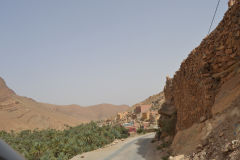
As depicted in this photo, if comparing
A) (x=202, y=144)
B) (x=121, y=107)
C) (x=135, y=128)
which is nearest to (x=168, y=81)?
(x=202, y=144)

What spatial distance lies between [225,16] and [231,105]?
11.7 ft

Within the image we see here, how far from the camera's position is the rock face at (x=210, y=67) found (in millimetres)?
7535

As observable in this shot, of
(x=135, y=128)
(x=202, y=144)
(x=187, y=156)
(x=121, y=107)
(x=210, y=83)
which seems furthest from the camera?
(x=121, y=107)

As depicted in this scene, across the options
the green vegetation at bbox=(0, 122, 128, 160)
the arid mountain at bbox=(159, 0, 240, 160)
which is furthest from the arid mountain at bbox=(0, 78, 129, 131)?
the arid mountain at bbox=(159, 0, 240, 160)

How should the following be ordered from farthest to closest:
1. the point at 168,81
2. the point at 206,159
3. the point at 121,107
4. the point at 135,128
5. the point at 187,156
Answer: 1. the point at 121,107
2. the point at 135,128
3. the point at 168,81
4. the point at 187,156
5. the point at 206,159

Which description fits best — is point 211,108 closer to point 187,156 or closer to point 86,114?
point 187,156

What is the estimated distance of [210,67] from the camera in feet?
30.2

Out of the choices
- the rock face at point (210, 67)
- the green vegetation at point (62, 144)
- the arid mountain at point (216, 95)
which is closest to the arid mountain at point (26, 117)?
the green vegetation at point (62, 144)

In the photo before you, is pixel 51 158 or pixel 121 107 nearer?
pixel 51 158

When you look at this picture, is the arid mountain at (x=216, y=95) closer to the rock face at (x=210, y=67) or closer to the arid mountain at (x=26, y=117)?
the rock face at (x=210, y=67)

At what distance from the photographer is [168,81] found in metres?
20.0

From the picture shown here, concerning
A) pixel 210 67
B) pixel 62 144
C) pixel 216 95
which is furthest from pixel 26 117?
pixel 216 95

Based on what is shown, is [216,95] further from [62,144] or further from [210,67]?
[62,144]

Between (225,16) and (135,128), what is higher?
(225,16)
